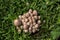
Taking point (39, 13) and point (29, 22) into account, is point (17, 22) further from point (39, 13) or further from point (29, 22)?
point (39, 13)

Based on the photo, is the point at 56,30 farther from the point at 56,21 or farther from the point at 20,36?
the point at 20,36

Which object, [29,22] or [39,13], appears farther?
[39,13]

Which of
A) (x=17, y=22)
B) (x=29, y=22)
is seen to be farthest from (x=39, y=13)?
(x=17, y=22)

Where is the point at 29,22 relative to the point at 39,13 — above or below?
below

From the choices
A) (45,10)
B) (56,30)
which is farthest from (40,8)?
(56,30)
